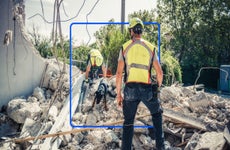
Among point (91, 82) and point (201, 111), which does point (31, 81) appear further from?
point (201, 111)

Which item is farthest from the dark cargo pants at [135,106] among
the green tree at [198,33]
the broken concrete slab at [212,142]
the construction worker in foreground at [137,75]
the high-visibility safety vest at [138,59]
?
the green tree at [198,33]

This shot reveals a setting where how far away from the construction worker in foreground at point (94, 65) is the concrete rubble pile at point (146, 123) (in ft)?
2.50

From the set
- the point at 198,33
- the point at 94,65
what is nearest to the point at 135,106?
the point at 94,65

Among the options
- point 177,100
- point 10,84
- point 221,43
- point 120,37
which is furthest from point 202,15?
point 10,84

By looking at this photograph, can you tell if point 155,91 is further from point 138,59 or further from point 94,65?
point 94,65

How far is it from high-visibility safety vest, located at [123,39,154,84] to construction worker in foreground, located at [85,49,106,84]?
298cm

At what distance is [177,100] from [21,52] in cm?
436

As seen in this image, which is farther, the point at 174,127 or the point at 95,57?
the point at 95,57

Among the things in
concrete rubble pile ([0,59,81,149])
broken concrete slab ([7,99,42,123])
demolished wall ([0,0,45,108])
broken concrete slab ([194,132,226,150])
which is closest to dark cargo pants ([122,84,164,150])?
broken concrete slab ([194,132,226,150])

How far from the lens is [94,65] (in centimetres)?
683

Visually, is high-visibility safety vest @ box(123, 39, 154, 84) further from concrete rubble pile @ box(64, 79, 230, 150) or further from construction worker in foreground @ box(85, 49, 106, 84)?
construction worker in foreground @ box(85, 49, 106, 84)

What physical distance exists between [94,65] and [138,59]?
3.23 metres

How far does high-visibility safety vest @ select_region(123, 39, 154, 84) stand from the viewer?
3.71 metres

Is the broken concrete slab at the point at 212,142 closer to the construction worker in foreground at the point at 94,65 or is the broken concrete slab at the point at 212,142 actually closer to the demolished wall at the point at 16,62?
the construction worker in foreground at the point at 94,65
